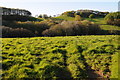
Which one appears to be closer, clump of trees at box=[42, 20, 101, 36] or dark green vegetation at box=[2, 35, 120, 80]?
dark green vegetation at box=[2, 35, 120, 80]

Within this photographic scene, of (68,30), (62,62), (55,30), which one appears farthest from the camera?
(68,30)

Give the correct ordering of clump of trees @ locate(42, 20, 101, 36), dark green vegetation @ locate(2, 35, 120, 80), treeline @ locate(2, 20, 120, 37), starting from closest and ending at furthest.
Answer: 1. dark green vegetation @ locate(2, 35, 120, 80)
2. treeline @ locate(2, 20, 120, 37)
3. clump of trees @ locate(42, 20, 101, 36)

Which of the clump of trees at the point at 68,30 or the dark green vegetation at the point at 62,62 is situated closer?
the dark green vegetation at the point at 62,62

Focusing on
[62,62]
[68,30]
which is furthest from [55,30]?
[62,62]

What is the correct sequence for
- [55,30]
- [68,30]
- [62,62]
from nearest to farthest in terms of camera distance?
1. [62,62]
2. [55,30]
3. [68,30]

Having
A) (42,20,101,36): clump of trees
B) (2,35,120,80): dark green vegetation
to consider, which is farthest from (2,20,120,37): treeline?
(2,35,120,80): dark green vegetation

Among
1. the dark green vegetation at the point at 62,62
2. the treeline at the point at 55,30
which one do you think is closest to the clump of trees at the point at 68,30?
the treeline at the point at 55,30

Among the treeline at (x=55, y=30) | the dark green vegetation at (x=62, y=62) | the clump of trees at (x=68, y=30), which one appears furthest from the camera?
the clump of trees at (x=68, y=30)

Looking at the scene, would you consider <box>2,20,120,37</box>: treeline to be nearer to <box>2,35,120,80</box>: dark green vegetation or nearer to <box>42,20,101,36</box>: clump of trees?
<box>42,20,101,36</box>: clump of trees

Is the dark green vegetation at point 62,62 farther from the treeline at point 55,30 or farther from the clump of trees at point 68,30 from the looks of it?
the clump of trees at point 68,30

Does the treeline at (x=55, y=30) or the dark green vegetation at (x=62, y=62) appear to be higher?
the treeline at (x=55, y=30)

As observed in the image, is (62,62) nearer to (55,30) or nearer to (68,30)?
(55,30)

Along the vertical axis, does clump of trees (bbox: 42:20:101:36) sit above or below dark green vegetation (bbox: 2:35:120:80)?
above

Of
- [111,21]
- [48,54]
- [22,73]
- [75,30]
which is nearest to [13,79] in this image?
[22,73]
